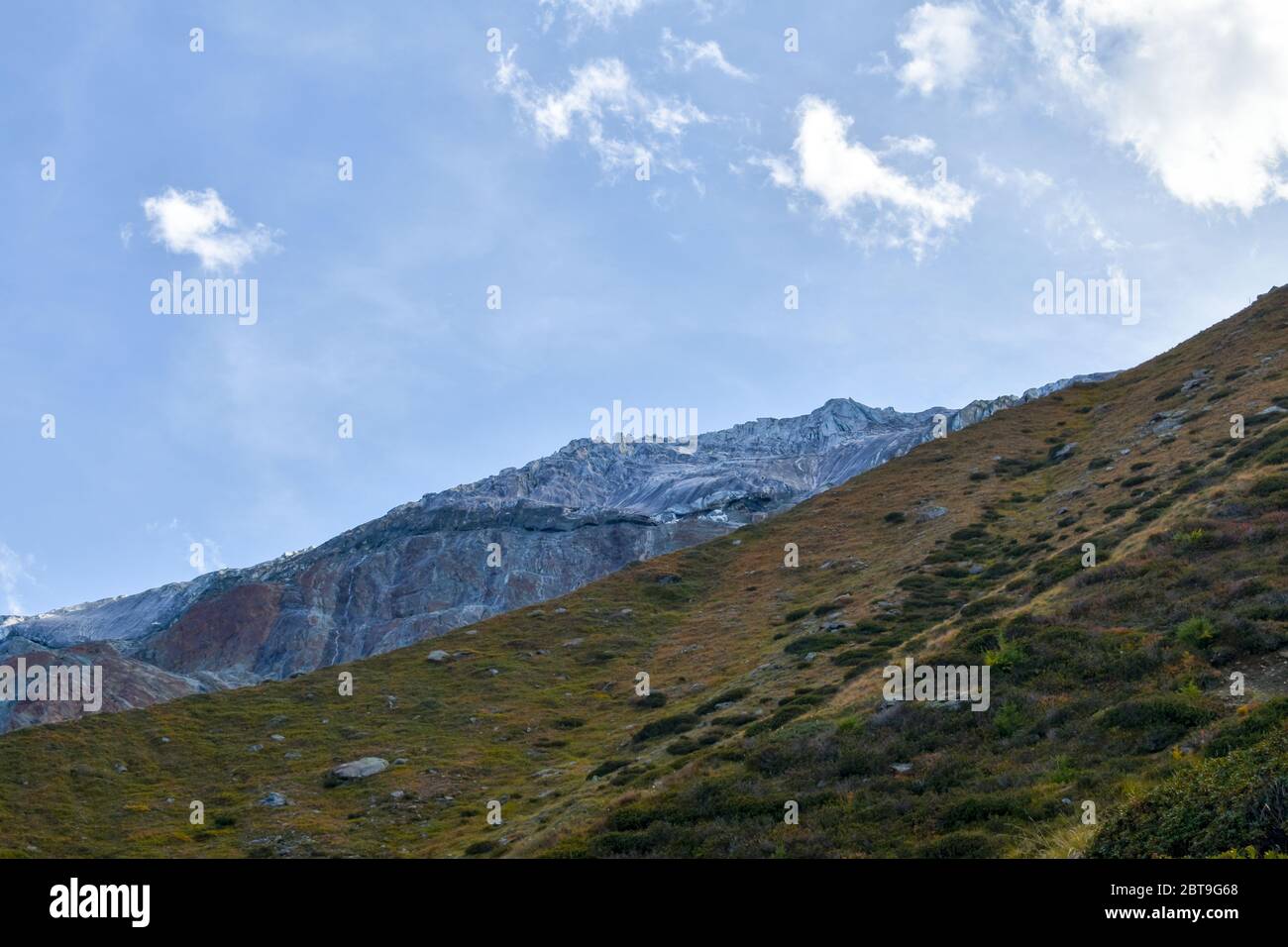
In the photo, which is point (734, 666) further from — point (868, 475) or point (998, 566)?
point (868, 475)

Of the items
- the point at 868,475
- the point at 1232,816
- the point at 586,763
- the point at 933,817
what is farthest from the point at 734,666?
the point at 868,475

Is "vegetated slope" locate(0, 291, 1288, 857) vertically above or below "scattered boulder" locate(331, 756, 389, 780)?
above

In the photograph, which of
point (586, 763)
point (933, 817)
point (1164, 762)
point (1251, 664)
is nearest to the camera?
point (1164, 762)

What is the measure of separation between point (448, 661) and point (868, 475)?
4679 centimetres

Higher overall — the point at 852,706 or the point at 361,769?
the point at 852,706

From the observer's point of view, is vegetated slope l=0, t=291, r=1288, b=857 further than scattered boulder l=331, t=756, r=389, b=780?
No

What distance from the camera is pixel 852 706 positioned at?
30812mm

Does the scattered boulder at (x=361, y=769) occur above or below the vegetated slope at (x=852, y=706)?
below

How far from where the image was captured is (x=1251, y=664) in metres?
22.9

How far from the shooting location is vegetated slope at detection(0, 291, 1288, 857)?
20.9 meters

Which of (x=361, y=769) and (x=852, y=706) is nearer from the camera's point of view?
(x=852, y=706)

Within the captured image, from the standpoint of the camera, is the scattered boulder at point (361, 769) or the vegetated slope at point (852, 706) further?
the scattered boulder at point (361, 769)

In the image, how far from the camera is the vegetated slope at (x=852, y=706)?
20.9m
